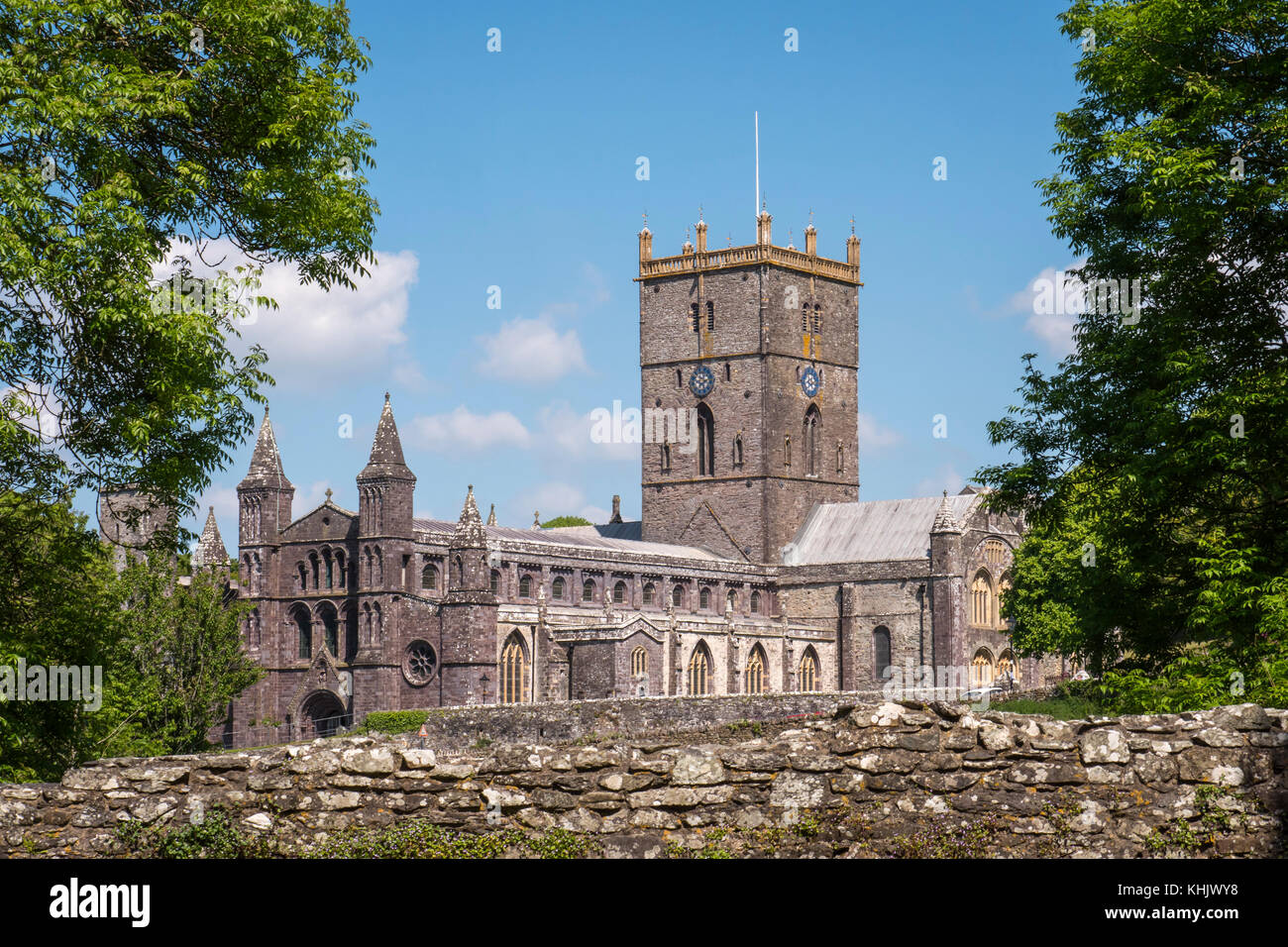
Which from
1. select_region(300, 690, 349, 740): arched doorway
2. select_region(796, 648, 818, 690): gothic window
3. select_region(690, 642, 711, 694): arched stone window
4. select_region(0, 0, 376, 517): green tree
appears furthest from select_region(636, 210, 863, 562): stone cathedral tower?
select_region(0, 0, 376, 517): green tree

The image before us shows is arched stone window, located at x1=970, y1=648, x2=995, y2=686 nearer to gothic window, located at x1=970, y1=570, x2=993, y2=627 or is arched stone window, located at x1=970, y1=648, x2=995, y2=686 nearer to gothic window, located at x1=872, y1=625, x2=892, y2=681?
gothic window, located at x1=970, y1=570, x2=993, y2=627

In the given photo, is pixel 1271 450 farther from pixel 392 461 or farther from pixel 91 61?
pixel 392 461

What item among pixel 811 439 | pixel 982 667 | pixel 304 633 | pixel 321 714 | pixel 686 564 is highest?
pixel 811 439

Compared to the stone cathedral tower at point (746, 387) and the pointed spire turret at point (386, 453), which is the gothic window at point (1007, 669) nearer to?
the stone cathedral tower at point (746, 387)

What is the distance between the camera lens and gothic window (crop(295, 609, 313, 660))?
75.9 m

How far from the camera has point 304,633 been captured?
250 ft

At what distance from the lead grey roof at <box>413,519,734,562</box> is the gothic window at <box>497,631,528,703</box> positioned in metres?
5.49

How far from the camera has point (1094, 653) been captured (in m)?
32.0

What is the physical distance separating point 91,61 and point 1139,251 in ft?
60.1

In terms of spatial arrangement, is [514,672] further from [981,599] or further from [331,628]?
[981,599]

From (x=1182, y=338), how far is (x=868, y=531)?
238 ft

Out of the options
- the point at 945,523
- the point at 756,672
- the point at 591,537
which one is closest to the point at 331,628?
Result: the point at 591,537

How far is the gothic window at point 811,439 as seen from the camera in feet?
331
